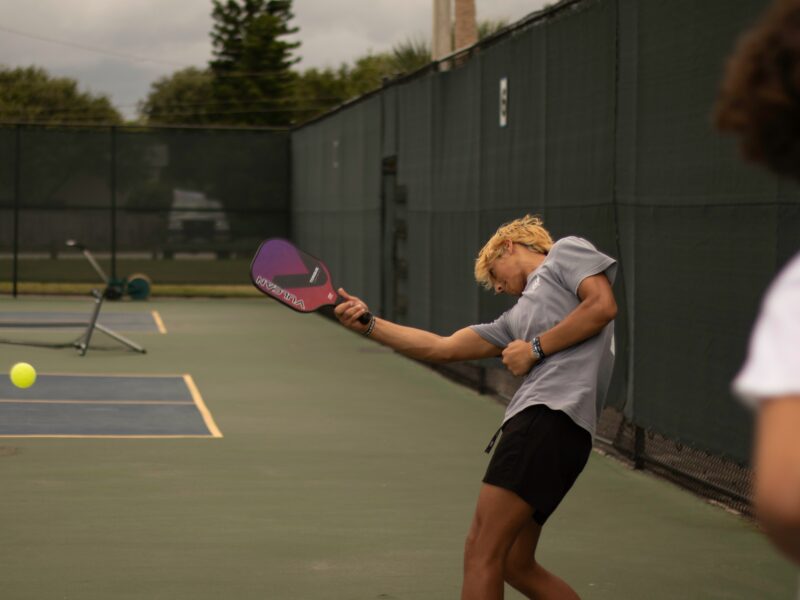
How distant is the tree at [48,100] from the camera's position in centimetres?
Answer: 7981

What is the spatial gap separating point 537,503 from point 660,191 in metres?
4.09

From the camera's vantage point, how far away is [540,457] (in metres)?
4.38

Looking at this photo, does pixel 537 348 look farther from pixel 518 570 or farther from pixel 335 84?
pixel 335 84

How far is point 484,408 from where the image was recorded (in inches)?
470

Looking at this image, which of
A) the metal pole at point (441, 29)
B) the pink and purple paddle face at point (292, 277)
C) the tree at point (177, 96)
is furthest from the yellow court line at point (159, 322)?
the tree at point (177, 96)

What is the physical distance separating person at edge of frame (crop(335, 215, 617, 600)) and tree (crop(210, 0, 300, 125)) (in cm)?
5729

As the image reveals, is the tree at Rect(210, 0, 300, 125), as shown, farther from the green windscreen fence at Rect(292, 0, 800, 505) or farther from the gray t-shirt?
the gray t-shirt

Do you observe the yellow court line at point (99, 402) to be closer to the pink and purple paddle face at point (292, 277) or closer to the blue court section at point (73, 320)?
the pink and purple paddle face at point (292, 277)

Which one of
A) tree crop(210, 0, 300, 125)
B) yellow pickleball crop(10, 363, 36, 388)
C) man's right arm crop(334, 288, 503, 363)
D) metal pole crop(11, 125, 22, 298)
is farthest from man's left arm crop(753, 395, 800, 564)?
tree crop(210, 0, 300, 125)

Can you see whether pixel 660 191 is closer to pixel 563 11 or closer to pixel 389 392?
pixel 563 11

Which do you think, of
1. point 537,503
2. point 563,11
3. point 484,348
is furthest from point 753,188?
point 563,11

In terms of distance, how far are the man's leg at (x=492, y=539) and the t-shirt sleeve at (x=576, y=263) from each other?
71 cm

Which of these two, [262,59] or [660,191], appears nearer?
[660,191]

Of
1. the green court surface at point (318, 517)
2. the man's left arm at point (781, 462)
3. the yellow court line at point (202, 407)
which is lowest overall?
the green court surface at point (318, 517)
